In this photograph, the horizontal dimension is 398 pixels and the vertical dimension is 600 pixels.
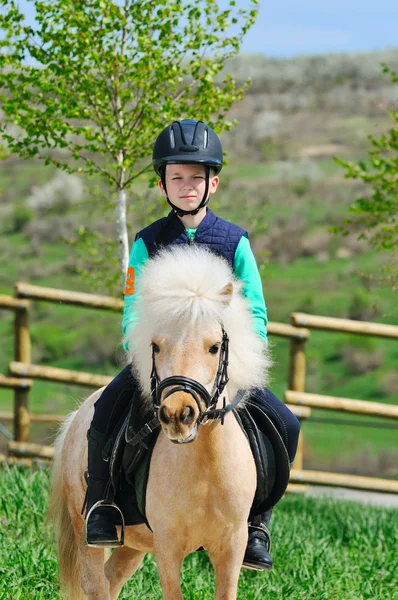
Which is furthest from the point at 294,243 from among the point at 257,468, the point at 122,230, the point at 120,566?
the point at 257,468

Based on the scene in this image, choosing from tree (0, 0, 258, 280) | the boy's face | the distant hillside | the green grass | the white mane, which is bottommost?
the green grass

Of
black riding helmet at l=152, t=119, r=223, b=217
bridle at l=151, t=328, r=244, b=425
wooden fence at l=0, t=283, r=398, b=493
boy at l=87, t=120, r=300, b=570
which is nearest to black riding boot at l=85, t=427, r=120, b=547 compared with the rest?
boy at l=87, t=120, r=300, b=570

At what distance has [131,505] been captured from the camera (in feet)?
11.4

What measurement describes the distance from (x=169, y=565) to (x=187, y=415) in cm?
70

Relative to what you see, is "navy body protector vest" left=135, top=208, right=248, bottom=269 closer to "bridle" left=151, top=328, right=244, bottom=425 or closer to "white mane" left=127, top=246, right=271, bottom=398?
"white mane" left=127, top=246, right=271, bottom=398

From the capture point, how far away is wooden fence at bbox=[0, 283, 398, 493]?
301 inches

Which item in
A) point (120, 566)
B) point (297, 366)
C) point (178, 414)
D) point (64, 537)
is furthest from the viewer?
point (297, 366)

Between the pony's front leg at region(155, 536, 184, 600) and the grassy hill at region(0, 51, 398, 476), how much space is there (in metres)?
22.0

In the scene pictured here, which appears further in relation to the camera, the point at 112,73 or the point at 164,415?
the point at 112,73

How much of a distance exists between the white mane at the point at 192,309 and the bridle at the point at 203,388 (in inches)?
2.9

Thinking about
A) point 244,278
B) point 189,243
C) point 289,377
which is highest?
point 189,243

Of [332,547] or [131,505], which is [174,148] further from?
[332,547]

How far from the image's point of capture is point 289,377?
7895 mm

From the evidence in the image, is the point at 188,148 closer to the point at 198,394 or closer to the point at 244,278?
the point at 244,278
